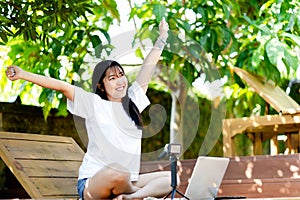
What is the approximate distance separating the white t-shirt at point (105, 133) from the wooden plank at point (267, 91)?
194cm

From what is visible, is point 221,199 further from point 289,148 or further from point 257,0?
point 257,0

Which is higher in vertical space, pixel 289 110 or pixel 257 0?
pixel 257 0

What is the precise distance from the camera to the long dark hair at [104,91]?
142 inches

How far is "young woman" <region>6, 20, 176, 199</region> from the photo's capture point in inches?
135

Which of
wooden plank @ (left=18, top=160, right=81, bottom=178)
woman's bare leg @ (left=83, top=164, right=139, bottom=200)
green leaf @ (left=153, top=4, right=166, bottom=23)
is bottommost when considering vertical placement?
wooden plank @ (left=18, top=160, right=81, bottom=178)

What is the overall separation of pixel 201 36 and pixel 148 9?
0.43m

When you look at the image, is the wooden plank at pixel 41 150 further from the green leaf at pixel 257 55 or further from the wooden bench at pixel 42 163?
the green leaf at pixel 257 55

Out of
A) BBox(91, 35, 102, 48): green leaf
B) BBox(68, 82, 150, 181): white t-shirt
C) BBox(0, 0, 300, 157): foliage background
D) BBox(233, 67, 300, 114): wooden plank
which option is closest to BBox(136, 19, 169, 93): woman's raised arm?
BBox(68, 82, 150, 181): white t-shirt

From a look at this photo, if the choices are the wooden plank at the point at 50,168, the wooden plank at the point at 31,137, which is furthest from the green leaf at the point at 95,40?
the wooden plank at the point at 50,168

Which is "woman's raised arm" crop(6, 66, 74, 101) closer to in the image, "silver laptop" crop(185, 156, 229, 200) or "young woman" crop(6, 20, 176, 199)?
"young woman" crop(6, 20, 176, 199)

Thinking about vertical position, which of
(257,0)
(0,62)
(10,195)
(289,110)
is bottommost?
(10,195)

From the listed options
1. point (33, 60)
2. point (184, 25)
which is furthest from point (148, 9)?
point (33, 60)

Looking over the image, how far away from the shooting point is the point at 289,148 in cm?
548

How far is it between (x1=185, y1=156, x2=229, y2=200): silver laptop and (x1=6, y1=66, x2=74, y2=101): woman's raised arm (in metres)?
0.73
